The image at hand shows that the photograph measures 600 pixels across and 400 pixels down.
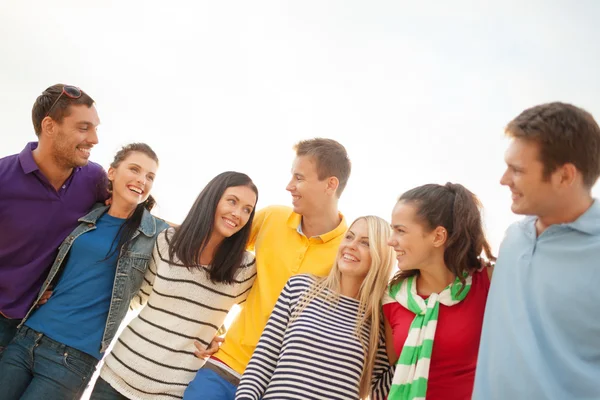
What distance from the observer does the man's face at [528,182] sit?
103 inches

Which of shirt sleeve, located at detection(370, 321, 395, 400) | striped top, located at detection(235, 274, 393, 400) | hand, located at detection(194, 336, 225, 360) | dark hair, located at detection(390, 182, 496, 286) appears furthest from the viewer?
hand, located at detection(194, 336, 225, 360)

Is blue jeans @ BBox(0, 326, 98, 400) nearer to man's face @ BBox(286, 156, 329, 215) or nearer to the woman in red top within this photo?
man's face @ BBox(286, 156, 329, 215)

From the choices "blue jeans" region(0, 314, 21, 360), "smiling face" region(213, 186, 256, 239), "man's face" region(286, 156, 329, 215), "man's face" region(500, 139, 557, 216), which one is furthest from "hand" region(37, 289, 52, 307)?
"man's face" region(500, 139, 557, 216)

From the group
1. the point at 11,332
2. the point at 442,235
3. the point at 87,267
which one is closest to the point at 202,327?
the point at 87,267

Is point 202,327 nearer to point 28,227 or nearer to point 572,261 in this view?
point 28,227

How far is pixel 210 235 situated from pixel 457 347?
1948 millimetres

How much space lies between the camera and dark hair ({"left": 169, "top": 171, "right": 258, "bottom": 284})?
3.76 m

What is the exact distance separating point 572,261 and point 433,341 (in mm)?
968

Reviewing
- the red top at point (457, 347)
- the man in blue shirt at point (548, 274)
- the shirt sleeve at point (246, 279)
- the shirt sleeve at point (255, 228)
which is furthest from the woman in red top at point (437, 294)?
the shirt sleeve at point (255, 228)

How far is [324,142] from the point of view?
15.1ft

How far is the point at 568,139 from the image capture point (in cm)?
257

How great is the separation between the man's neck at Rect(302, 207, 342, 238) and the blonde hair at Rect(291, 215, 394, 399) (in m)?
0.52

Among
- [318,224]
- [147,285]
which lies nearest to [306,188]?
[318,224]

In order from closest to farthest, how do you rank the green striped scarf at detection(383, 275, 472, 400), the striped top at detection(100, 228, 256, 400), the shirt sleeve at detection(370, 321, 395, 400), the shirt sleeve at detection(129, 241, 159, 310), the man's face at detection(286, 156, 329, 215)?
the green striped scarf at detection(383, 275, 472, 400) < the shirt sleeve at detection(370, 321, 395, 400) < the striped top at detection(100, 228, 256, 400) < the shirt sleeve at detection(129, 241, 159, 310) < the man's face at detection(286, 156, 329, 215)
